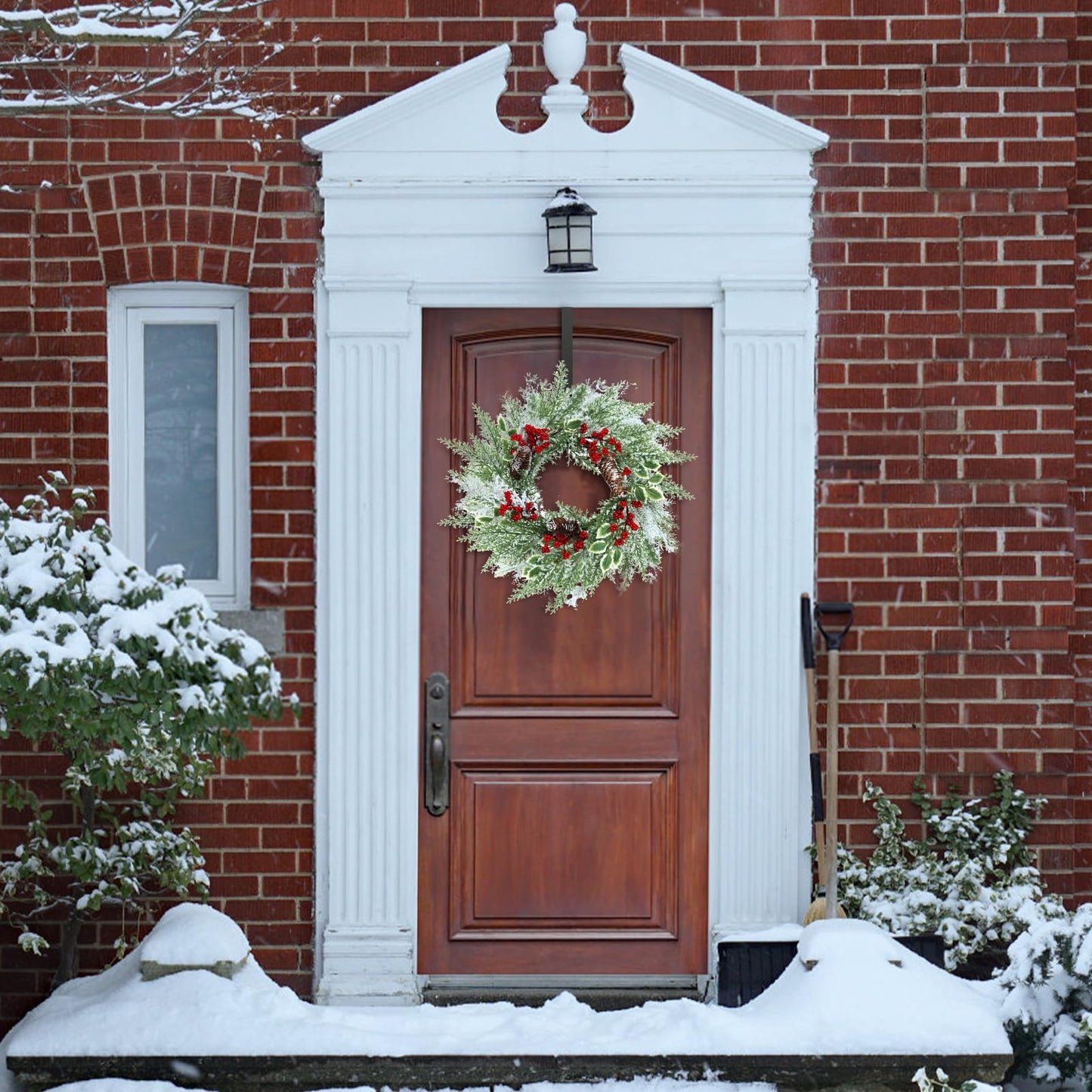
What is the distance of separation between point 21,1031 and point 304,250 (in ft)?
9.02

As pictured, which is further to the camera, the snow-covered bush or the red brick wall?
the red brick wall

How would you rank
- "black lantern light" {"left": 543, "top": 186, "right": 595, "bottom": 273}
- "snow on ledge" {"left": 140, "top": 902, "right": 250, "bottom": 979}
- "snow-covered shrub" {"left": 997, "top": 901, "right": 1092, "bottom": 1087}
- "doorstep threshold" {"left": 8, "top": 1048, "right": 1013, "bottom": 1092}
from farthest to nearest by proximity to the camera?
1. "black lantern light" {"left": 543, "top": 186, "right": 595, "bottom": 273}
2. "snow on ledge" {"left": 140, "top": 902, "right": 250, "bottom": 979}
3. "snow-covered shrub" {"left": 997, "top": 901, "right": 1092, "bottom": 1087}
4. "doorstep threshold" {"left": 8, "top": 1048, "right": 1013, "bottom": 1092}

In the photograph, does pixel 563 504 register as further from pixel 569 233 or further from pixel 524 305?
pixel 569 233

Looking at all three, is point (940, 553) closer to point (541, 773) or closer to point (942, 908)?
point (942, 908)

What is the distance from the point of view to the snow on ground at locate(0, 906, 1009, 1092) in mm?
4316

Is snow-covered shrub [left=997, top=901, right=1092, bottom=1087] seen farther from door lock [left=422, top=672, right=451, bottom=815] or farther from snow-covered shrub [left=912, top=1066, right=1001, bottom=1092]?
door lock [left=422, top=672, right=451, bottom=815]

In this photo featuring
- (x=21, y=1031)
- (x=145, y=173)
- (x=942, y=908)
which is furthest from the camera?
(x=145, y=173)

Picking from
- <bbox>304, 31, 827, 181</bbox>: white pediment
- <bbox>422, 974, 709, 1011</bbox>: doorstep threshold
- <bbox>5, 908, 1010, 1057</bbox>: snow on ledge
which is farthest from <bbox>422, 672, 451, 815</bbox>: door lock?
<bbox>304, 31, 827, 181</bbox>: white pediment

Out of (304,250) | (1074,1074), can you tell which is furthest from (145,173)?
(1074,1074)

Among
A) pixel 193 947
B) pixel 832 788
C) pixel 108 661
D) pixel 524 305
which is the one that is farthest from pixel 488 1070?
pixel 524 305

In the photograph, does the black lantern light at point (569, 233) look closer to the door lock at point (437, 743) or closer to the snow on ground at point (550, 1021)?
the door lock at point (437, 743)

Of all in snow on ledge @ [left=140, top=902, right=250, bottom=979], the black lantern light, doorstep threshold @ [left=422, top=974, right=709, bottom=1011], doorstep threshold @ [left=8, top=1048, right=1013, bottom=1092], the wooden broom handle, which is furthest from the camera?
doorstep threshold @ [left=422, top=974, right=709, bottom=1011]

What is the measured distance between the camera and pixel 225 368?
214 inches

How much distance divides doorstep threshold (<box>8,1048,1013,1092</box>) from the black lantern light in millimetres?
2597
